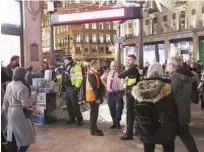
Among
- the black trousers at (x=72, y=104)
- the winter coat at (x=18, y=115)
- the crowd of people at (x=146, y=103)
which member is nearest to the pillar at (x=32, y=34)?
the black trousers at (x=72, y=104)

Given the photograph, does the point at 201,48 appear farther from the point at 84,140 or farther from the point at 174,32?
the point at 84,140

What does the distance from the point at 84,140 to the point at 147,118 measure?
335cm

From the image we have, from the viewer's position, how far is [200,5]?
28.6 meters

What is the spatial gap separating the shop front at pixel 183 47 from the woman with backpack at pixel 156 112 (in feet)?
83.0

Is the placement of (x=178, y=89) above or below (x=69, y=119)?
above

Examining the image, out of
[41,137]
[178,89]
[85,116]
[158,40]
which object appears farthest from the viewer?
[158,40]

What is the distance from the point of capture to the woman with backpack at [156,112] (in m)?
4.04

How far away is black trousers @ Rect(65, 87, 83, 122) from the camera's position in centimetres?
891

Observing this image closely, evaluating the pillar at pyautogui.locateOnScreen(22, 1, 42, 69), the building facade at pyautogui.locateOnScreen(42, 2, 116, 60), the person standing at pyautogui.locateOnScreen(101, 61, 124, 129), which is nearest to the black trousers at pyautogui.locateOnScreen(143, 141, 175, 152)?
the person standing at pyautogui.locateOnScreen(101, 61, 124, 129)

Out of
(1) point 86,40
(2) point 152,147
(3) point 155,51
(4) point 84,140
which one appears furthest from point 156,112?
(1) point 86,40

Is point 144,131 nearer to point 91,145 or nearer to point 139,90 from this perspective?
point 139,90

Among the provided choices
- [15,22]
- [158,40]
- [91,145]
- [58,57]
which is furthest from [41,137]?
[158,40]

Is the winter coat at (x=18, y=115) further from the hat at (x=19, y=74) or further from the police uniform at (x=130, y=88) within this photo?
the police uniform at (x=130, y=88)

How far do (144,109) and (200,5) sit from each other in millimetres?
26455
